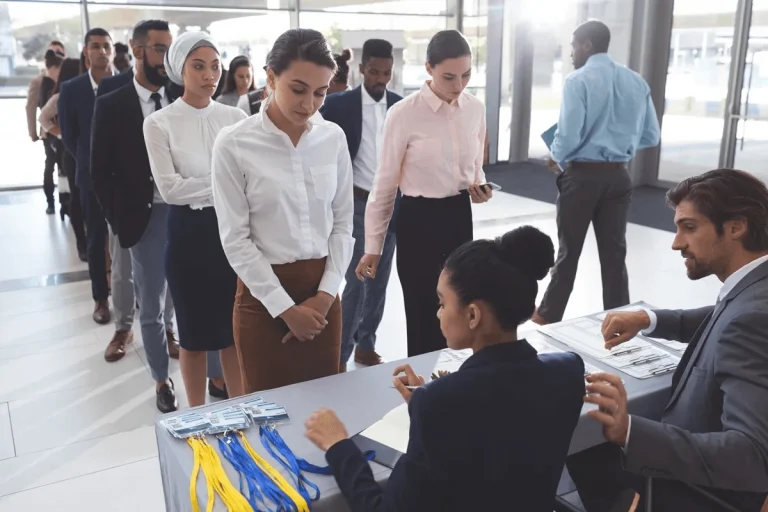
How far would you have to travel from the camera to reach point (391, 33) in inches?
407

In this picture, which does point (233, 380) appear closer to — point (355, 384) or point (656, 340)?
point (355, 384)

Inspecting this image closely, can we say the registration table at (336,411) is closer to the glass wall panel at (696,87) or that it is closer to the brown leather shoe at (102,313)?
the brown leather shoe at (102,313)

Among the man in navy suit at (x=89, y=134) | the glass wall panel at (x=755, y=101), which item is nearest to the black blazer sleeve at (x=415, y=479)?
the man in navy suit at (x=89, y=134)

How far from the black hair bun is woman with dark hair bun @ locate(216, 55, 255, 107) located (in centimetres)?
410

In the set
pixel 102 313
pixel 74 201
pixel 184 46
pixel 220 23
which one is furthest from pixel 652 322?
pixel 220 23

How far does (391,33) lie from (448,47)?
8158 mm

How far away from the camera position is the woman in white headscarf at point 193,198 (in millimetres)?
2531

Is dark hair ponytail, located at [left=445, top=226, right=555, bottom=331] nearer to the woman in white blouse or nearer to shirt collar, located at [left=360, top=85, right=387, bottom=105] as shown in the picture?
the woman in white blouse

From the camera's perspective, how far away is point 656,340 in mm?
2074

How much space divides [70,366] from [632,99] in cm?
342

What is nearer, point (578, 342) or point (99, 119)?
point (578, 342)

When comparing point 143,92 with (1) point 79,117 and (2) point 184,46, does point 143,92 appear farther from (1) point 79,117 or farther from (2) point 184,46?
(1) point 79,117

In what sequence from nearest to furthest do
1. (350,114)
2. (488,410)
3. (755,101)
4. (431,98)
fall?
(488,410) < (431,98) < (350,114) < (755,101)

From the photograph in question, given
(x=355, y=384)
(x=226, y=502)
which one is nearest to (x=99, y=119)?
Result: (x=355, y=384)
